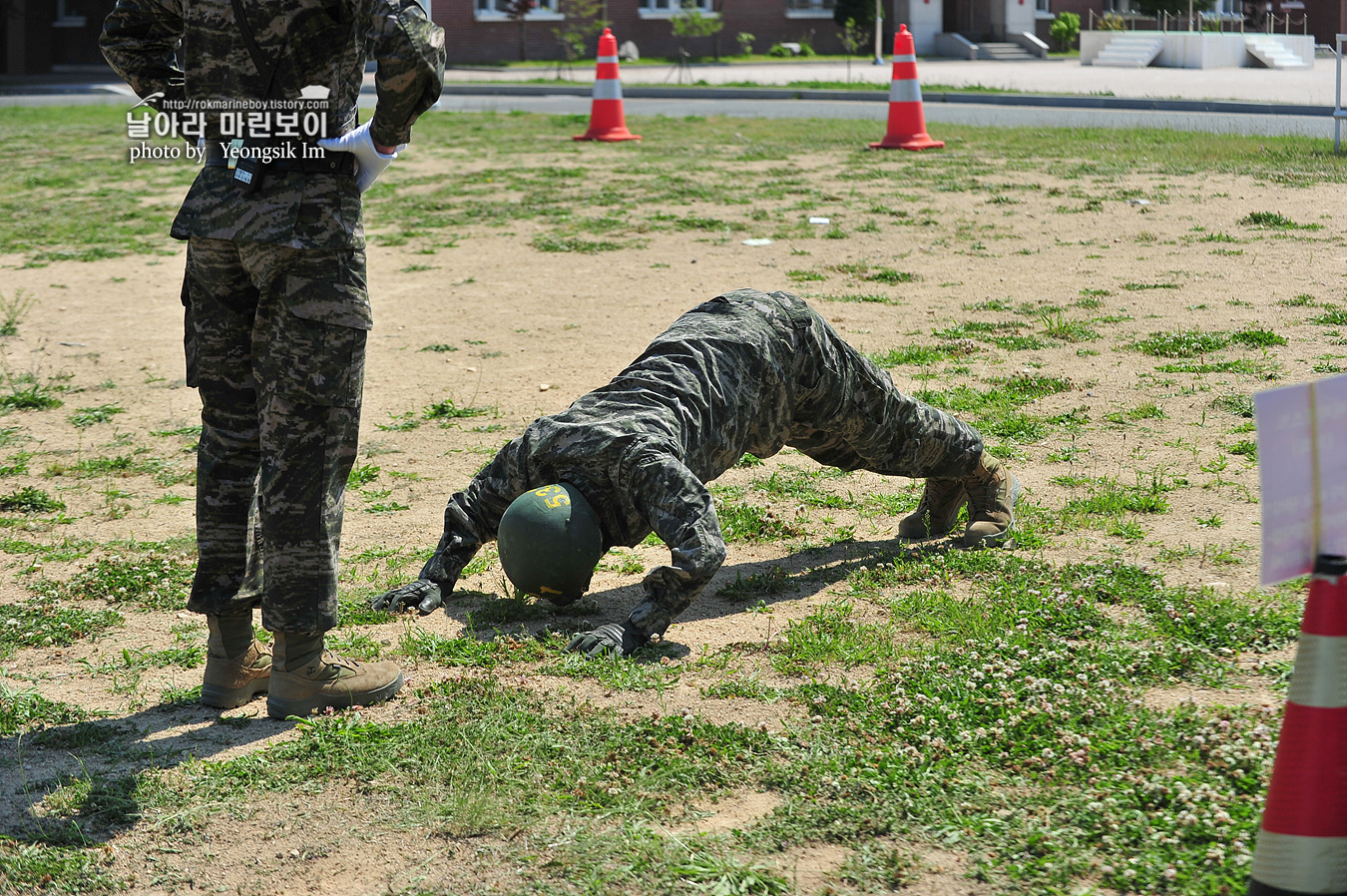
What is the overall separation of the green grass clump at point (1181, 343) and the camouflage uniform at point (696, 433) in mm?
2876

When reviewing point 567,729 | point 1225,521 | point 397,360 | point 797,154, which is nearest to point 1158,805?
point 567,729

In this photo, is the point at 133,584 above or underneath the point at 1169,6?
underneath

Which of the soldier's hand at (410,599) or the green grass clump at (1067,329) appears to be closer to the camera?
the soldier's hand at (410,599)

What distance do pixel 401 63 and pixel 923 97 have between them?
71.0ft

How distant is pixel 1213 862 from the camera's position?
280 centimetres

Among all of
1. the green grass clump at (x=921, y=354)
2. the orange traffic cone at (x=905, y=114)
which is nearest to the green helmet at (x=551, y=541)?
the green grass clump at (x=921, y=354)

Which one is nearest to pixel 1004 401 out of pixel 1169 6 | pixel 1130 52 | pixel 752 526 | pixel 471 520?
pixel 752 526

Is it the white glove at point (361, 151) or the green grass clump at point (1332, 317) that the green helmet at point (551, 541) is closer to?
the white glove at point (361, 151)

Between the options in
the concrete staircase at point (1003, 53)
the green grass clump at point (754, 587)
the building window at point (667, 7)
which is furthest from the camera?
the building window at point (667, 7)

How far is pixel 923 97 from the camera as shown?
23.6 m

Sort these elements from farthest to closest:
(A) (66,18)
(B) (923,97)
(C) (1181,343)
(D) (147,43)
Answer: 1. (A) (66,18)
2. (B) (923,97)
3. (C) (1181,343)
4. (D) (147,43)

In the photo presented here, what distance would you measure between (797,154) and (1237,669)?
12.8 meters

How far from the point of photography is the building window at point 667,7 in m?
42.1

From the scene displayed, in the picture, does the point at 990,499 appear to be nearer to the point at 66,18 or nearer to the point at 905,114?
the point at 905,114
